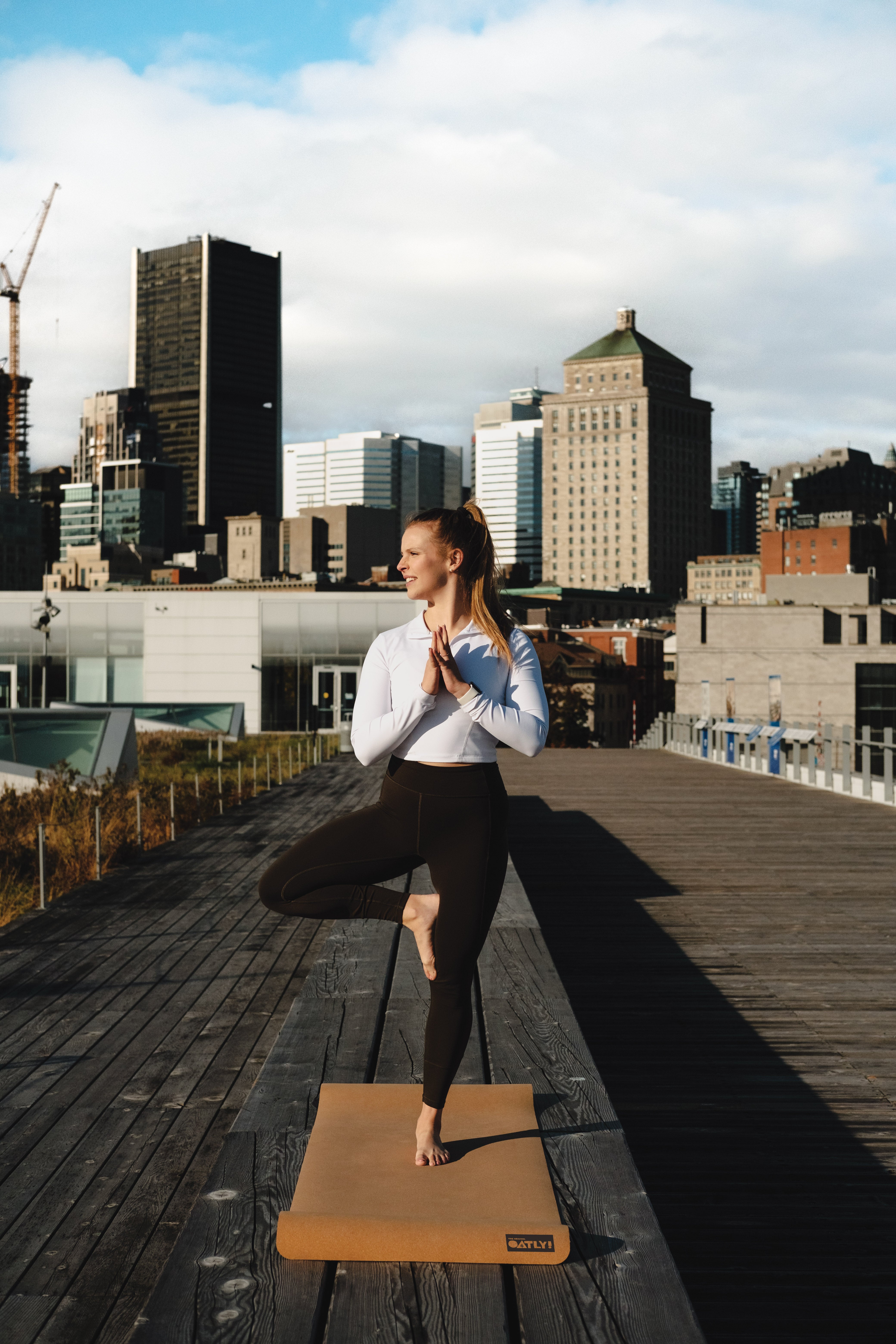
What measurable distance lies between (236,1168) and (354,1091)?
50 centimetres

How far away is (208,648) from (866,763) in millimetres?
32520

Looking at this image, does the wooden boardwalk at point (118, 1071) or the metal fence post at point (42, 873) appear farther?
the metal fence post at point (42, 873)

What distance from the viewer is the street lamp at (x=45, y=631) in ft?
114

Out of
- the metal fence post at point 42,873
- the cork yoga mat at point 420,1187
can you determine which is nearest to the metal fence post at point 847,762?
the metal fence post at point 42,873

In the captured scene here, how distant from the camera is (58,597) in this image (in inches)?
1745

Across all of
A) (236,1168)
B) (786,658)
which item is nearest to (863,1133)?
(236,1168)

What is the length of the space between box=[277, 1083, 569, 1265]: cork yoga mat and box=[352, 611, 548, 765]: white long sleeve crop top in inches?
37.2

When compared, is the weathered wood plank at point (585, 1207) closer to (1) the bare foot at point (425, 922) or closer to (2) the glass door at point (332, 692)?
(1) the bare foot at point (425, 922)

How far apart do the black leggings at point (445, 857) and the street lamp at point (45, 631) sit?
97.7 ft

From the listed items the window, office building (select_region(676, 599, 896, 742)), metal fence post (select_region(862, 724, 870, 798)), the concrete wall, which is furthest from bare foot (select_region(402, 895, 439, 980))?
the window

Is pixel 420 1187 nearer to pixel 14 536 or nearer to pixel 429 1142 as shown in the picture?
pixel 429 1142

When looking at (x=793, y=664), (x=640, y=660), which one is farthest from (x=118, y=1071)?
(x=640, y=660)

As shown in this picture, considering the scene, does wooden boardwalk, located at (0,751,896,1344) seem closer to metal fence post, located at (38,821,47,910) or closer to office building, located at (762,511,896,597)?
metal fence post, located at (38,821,47,910)

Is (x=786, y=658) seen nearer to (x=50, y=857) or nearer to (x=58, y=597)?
(x=58, y=597)
